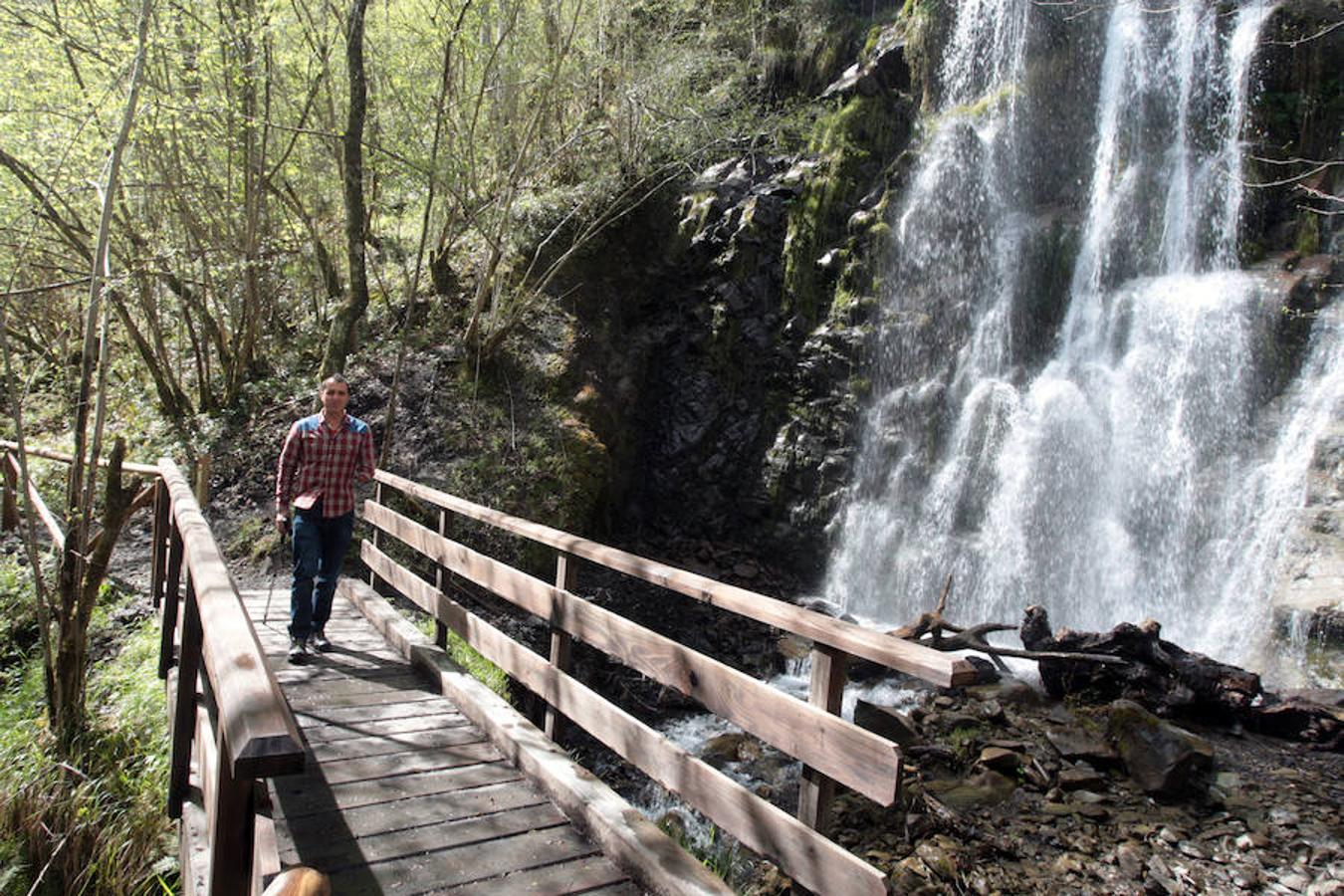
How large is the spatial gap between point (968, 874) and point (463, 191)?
1051 centimetres

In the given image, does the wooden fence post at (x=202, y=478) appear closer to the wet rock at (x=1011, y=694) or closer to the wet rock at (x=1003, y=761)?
the wet rock at (x=1003, y=761)

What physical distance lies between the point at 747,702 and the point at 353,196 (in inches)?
398

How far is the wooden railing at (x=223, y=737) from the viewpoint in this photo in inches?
58.8

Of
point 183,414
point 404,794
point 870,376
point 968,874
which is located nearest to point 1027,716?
point 968,874

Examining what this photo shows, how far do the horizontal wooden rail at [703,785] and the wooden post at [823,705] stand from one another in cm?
5

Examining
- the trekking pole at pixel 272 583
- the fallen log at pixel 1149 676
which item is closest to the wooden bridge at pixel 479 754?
the trekking pole at pixel 272 583

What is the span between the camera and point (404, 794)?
11.9ft

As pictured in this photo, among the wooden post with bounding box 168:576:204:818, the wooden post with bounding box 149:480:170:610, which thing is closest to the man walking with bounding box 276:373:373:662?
the wooden post with bounding box 149:480:170:610

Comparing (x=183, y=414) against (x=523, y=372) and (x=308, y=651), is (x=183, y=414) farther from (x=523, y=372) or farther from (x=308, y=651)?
(x=308, y=651)

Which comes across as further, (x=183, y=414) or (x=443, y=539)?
(x=183, y=414)

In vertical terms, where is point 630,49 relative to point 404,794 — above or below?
above

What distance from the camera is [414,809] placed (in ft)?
11.5

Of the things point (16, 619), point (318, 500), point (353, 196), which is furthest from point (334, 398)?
point (353, 196)

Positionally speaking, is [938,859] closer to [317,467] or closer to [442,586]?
[442,586]
